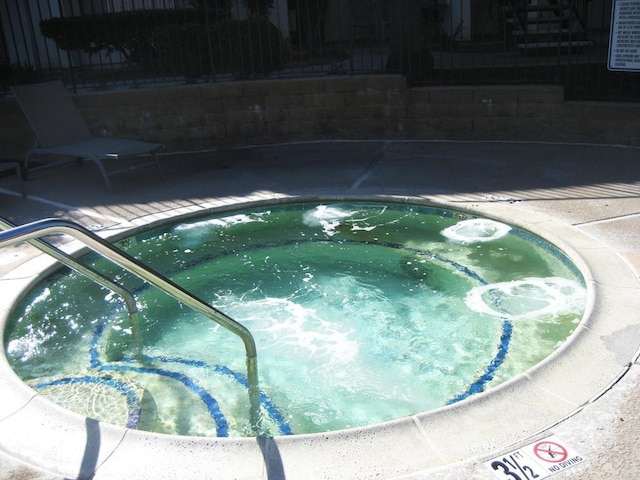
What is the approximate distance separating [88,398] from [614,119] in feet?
23.3

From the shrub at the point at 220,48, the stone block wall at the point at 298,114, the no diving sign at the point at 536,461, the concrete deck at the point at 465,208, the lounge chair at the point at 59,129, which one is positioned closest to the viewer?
the no diving sign at the point at 536,461

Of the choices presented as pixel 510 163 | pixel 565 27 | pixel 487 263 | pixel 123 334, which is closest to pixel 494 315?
pixel 487 263

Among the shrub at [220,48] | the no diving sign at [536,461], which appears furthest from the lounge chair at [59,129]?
the no diving sign at [536,461]

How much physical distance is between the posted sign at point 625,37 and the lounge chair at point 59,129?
18.1ft

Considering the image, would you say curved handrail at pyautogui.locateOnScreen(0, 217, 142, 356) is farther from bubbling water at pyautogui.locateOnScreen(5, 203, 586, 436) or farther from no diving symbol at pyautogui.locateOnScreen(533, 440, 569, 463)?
no diving symbol at pyautogui.locateOnScreen(533, 440, 569, 463)

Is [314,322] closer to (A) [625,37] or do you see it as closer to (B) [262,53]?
(A) [625,37]

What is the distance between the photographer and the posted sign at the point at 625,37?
7684 mm

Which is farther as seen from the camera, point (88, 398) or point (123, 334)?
point (123, 334)

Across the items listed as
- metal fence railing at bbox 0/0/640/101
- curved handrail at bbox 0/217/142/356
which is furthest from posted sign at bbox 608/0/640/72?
curved handrail at bbox 0/217/142/356

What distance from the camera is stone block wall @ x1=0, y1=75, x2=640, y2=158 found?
29.6 feet

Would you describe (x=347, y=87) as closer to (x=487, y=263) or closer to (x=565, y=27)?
(x=487, y=263)

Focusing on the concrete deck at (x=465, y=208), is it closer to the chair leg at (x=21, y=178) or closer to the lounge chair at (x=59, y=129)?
the chair leg at (x=21, y=178)

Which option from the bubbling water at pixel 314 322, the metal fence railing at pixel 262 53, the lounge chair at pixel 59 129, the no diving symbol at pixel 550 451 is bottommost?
the bubbling water at pixel 314 322

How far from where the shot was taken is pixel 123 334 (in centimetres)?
484
